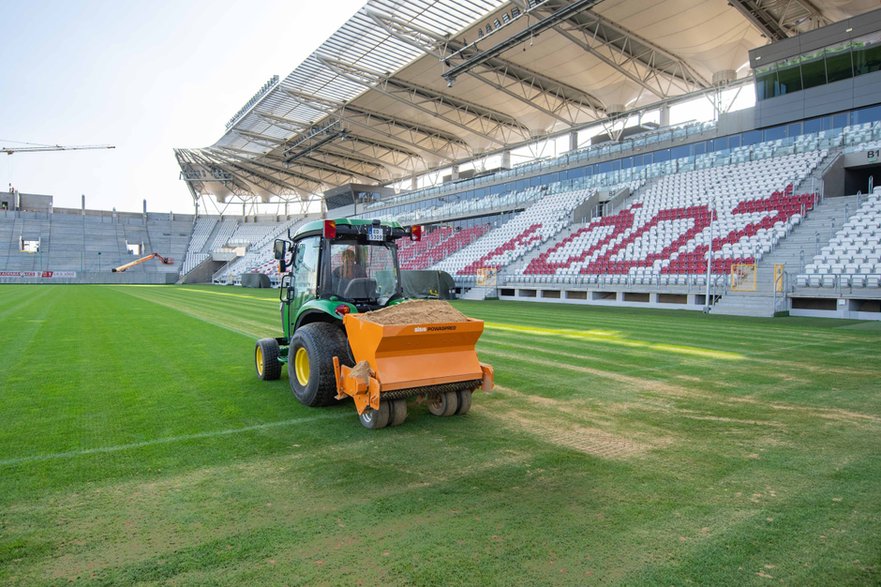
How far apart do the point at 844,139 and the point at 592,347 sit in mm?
22002

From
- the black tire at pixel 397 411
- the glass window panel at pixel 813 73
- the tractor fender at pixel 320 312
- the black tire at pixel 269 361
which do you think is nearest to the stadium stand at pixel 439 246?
the glass window panel at pixel 813 73

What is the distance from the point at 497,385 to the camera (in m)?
6.59

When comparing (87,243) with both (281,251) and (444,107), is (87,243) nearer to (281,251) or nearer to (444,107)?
(444,107)

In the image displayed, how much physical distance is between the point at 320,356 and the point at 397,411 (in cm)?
98

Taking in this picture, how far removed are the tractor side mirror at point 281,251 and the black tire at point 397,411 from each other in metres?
2.17

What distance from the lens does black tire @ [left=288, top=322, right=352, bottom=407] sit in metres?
5.12

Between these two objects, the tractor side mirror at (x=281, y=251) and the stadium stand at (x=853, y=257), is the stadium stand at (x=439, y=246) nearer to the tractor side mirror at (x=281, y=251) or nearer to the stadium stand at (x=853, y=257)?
the stadium stand at (x=853, y=257)

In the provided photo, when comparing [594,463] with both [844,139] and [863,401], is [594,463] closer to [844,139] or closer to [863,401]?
[863,401]

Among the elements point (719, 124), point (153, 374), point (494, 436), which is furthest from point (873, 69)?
point (153, 374)

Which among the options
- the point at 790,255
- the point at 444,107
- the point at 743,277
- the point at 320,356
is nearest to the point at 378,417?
the point at 320,356

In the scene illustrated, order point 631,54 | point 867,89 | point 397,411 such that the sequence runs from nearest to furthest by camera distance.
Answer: point 397,411 → point 867,89 → point 631,54

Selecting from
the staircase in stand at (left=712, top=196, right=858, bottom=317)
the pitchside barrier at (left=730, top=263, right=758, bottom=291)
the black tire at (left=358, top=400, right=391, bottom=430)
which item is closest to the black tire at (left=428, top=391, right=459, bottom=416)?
the black tire at (left=358, top=400, right=391, bottom=430)

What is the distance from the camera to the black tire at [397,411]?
471cm

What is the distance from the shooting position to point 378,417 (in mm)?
4625
